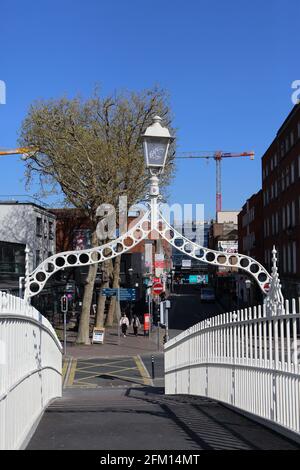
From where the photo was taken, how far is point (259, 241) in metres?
59.5

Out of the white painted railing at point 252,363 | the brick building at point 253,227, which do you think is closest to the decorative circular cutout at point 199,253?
the white painted railing at point 252,363

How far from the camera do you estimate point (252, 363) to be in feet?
26.8

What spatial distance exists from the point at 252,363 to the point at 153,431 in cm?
181

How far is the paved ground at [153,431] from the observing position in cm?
629

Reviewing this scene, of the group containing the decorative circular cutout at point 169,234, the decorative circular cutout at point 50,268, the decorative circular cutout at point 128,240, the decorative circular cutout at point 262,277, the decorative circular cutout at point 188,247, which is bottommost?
the decorative circular cutout at point 262,277

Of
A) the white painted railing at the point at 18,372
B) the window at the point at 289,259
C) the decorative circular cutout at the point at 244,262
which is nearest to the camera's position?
the white painted railing at the point at 18,372

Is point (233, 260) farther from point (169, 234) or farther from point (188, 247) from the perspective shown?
point (169, 234)

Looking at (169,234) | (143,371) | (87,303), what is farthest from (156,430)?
(87,303)

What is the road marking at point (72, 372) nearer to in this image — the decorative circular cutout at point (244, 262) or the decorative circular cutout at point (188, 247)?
the decorative circular cutout at point (188, 247)

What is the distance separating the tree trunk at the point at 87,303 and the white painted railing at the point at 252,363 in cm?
1788

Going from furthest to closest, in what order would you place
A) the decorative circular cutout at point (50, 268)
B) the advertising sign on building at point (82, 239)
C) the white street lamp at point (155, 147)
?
the advertising sign on building at point (82, 239)
the decorative circular cutout at point (50, 268)
the white street lamp at point (155, 147)

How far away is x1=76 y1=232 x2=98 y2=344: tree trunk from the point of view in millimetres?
30391

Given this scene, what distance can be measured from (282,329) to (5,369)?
3.12 metres
